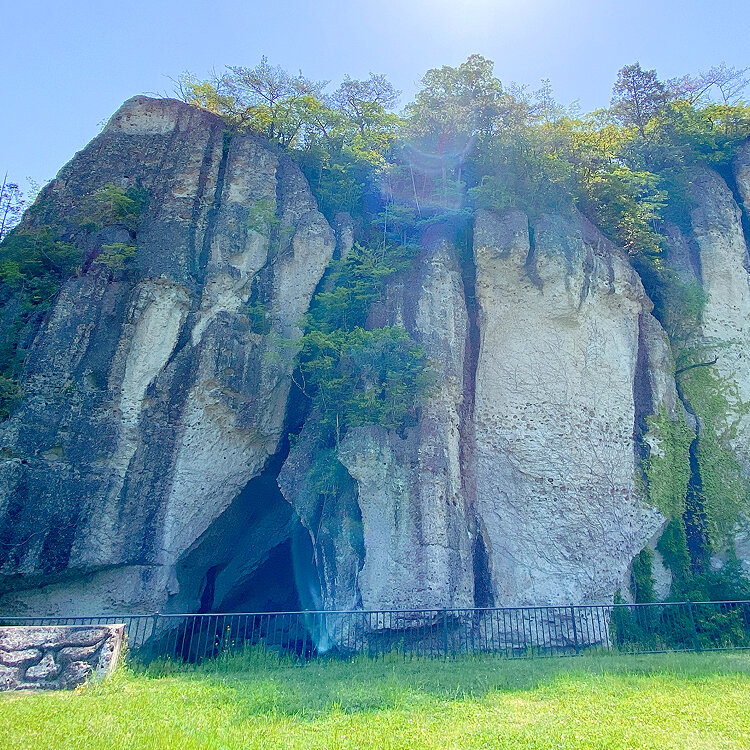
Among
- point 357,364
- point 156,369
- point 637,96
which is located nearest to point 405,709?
point 357,364

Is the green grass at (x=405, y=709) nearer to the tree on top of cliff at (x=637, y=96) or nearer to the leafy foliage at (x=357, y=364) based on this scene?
the leafy foliage at (x=357, y=364)

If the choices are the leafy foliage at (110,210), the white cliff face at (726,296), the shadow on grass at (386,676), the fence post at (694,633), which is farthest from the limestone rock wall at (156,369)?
the white cliff face at (726,296)

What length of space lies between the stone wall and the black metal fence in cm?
302

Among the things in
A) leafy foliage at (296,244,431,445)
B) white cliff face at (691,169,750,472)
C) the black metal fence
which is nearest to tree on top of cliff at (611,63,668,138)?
white cliff face at (691,169,750,472)

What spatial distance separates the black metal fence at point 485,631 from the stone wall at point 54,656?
3.02 metres

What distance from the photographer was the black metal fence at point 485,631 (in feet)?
38.4

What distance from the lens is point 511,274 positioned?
1655 centimetres

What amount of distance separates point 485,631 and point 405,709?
4.96 metres

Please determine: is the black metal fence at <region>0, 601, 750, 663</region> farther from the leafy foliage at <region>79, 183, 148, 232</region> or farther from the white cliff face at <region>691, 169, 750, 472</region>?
the leafy foliage at <region>79, 183, 148, 232</region>

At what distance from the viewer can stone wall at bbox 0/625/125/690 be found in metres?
7.69

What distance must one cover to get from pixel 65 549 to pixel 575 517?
10.8 m

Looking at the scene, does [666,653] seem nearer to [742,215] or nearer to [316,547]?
[316,547]

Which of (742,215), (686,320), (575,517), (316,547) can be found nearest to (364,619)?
(316,547)

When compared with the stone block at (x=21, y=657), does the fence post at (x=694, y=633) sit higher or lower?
higher
